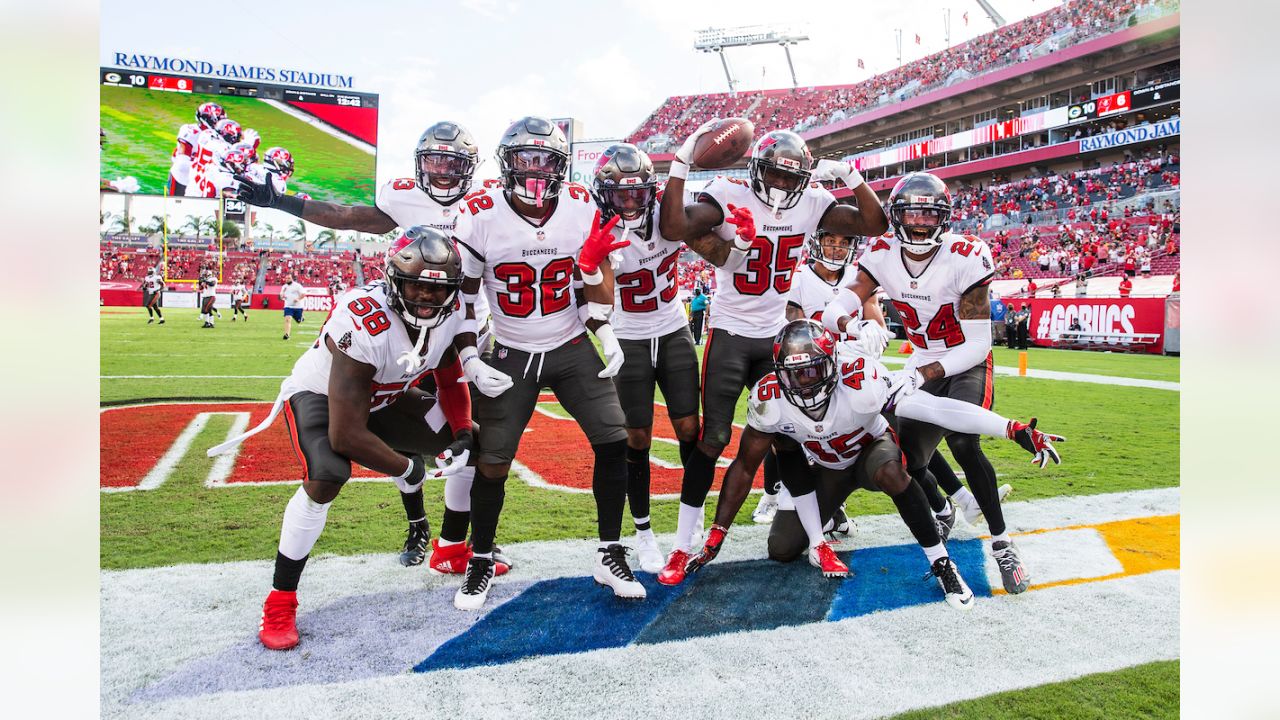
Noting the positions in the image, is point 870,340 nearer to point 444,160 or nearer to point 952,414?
point 952,414

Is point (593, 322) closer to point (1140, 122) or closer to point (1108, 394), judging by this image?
point (1108, 394)

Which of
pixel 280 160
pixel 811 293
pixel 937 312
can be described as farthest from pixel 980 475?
pixel 280 160

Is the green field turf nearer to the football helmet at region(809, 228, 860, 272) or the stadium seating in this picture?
the stadium seating

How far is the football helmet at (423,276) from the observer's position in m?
3.18

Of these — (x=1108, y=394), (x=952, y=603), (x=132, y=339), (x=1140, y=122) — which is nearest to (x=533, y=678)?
(x=952, y=603)

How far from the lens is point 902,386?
3.98 m

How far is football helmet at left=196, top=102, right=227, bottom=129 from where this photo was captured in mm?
32375

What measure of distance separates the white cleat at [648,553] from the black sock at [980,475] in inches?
62.0

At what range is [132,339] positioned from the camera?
16.0 meters

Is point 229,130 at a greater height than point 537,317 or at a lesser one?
greater

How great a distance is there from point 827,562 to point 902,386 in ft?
3.17

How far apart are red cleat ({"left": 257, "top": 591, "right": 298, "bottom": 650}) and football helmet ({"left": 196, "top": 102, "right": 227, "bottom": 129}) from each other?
3524 centimetres

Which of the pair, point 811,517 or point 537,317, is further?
point 811,517

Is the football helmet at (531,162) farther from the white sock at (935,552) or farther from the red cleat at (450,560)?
the white sock at (935,552)
